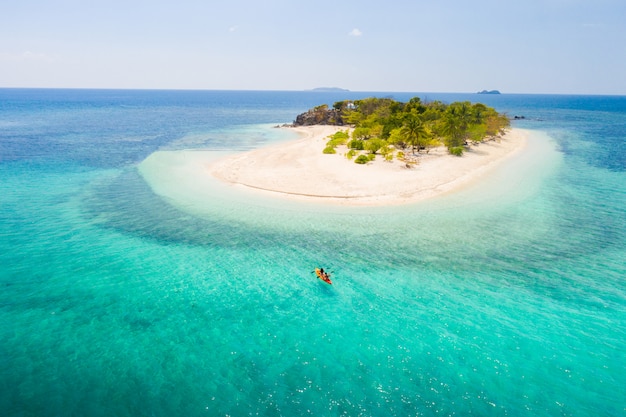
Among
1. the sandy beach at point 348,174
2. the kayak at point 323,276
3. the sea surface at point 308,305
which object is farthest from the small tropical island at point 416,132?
the kayak at point 323,276

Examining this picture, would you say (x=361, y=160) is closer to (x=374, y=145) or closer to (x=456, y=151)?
(x=374, y=145)

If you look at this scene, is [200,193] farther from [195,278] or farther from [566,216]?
[566,216]

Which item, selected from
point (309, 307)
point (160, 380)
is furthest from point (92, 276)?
point (309, 307)

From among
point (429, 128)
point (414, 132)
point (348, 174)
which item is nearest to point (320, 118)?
point (429, 128)

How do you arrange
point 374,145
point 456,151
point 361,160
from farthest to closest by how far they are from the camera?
point 456,151, point 374,145, point 361,160

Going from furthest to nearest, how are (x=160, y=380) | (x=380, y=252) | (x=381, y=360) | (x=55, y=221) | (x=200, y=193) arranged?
(x=200, y=193)
(x=55, y=221)
(x=380, y=252)
(x=381, y=360)
(x=160, y=380)

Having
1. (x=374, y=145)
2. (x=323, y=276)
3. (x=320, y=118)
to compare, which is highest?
(x=320, y=118)

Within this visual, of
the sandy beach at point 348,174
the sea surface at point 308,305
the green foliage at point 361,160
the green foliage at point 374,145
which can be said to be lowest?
the sea surface at point 308,305

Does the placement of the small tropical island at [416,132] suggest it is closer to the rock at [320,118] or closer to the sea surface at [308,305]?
the sea surface at [308,305]
